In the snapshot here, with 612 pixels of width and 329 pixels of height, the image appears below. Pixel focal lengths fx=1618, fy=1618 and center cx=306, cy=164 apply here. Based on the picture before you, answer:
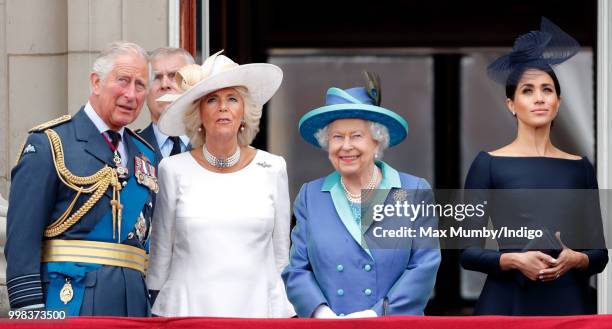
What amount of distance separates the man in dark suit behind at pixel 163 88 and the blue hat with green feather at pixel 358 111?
82 cm

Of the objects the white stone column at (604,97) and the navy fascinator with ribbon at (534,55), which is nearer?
the navy fascinator with ribbon at (534,55)

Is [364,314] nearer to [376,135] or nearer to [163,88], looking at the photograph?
[376,135]

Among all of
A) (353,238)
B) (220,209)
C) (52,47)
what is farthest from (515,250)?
(52,47)

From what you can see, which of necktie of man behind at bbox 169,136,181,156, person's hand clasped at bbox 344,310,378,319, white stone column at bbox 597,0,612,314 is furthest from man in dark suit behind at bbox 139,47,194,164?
white stone column at bbox 597,0,612,314

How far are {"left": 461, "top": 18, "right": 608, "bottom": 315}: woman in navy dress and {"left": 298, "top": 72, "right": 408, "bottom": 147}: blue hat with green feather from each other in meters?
0.45

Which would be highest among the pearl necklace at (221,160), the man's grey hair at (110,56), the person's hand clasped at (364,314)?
the man's grey hair at (110,56)

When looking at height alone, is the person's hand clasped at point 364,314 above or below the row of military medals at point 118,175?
below

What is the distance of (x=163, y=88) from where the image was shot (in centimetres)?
686

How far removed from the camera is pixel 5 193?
7957 millimetres

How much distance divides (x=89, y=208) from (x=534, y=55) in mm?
1883

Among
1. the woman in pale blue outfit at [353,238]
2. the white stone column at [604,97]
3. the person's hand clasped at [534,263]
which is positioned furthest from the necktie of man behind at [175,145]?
the white stone column at [604,97]

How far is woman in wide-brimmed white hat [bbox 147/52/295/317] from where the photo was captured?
597 centimetres

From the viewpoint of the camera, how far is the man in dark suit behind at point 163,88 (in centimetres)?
680

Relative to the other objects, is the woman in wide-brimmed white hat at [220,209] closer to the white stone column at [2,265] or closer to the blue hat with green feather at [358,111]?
the blue hat with green feather at [358,111]
